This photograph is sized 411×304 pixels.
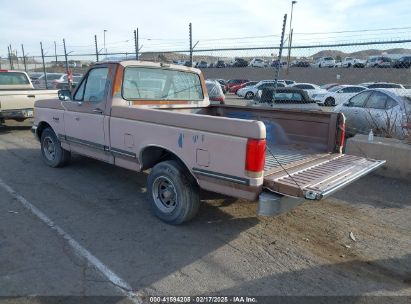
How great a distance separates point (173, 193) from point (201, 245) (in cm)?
78

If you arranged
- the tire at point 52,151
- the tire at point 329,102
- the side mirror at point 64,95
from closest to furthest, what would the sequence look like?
the side mirror at point 64,95 < the tire at point 52,151 < the tire at point 329,102

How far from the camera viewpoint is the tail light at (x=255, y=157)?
330 centimetres

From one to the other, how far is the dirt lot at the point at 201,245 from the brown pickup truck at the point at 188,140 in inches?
22.2

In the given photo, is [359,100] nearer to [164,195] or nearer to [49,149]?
[164,195]

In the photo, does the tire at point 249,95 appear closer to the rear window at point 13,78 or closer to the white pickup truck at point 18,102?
the rear window at point 13,78

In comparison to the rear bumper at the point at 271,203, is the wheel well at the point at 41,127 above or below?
above

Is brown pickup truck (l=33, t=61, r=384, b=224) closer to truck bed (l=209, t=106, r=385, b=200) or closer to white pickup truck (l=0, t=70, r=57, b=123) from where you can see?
truck bed (l=209, t=106, r=385, b=200)

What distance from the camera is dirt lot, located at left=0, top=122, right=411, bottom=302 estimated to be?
321cm

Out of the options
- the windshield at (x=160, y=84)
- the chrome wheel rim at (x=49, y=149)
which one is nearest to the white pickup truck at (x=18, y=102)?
the chrome wheel rim at (x=49, y=149)

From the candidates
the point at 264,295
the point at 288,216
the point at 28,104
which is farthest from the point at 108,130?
the point at 28,104

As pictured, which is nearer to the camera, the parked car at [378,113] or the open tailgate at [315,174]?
the open tailgate at [315,174]

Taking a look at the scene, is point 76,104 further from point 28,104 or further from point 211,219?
point 28,104

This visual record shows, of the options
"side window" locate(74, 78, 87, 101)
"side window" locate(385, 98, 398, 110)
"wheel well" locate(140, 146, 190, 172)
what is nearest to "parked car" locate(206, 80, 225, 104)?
"side window" locate(385, 98, 398, 110)

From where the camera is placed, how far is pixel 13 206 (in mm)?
4879
